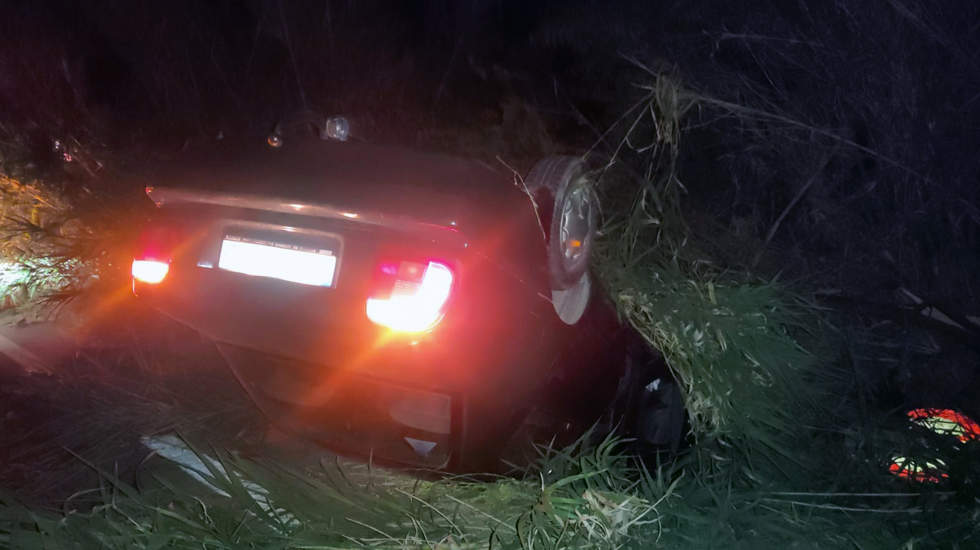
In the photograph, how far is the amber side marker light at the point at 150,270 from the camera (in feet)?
9.28

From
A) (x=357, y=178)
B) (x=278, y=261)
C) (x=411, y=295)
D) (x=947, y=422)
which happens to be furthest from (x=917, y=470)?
(x=278, y=261)

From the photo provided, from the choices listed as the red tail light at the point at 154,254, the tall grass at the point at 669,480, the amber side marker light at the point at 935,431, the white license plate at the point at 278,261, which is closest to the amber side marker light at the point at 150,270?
the red tail light at the point at 154,254

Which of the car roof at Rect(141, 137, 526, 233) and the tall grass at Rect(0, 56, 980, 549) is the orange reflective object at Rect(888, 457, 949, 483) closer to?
the tall grass at Rect(0, 56, 980, 549)

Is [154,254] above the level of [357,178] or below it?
below

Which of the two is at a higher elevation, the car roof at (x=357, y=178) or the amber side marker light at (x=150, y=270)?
the car roof at (x=357, y=178)

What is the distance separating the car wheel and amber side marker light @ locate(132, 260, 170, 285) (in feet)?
4.36

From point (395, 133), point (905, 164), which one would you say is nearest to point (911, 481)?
point (905, 164)

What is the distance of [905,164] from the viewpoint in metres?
4.12

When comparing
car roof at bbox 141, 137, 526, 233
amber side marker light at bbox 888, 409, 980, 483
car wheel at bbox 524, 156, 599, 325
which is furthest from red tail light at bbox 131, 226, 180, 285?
amber side marker light at bbox 888, 409, 980, 483

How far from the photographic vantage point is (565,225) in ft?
10.3

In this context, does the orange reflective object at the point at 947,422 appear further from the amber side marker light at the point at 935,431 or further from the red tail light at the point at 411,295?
the red tail light at the point at 411,295

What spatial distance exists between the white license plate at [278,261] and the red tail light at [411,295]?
20 cm

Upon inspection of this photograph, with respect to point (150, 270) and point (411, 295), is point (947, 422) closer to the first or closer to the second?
point (411, 295)

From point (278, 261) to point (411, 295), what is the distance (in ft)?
1.64
